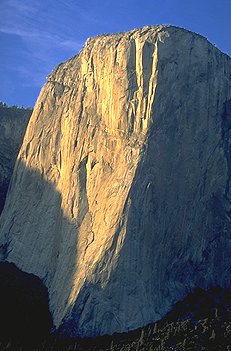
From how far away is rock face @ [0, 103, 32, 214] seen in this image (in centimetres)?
8450

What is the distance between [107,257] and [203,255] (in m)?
10.3

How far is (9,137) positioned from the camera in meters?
87.1

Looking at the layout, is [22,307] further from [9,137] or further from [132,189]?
[9,137]

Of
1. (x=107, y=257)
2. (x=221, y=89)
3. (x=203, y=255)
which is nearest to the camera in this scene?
(x=107, y=257)

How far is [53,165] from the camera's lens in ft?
237

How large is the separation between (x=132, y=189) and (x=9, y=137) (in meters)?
32.3

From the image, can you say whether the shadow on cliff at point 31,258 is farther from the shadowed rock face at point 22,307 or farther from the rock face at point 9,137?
the rock face at point 9,137

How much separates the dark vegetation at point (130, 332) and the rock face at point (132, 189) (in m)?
1.46

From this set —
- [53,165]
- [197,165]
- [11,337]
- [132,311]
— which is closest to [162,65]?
[197,165]

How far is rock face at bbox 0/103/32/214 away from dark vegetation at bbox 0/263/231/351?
Answer: 22.6m

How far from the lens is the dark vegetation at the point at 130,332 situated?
150ft

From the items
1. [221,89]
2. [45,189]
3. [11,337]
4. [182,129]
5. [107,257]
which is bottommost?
[11,337]

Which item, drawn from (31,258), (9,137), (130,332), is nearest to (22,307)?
(31,258)

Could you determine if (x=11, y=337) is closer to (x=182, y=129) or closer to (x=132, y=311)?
(x=132, y=311)
